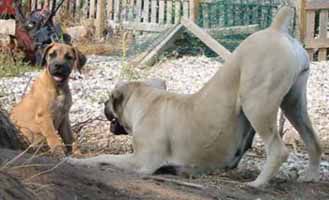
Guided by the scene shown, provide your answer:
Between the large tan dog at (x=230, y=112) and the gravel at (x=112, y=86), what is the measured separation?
75 centimetres

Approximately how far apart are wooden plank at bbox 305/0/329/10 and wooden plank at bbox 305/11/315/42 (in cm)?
13

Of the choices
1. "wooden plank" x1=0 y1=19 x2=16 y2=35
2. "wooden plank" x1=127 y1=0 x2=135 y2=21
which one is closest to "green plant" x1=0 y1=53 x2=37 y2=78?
"wooden plank" x1=0 y1=19 x2=16 y2=35

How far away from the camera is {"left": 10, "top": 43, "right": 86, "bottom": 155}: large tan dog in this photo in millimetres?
8859

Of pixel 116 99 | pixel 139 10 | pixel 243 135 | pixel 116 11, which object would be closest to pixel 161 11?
pixel 139 10

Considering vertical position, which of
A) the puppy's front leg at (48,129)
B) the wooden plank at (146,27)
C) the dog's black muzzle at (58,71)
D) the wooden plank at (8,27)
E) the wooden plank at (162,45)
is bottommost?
the wooden plank at (146,27)

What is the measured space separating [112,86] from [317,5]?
722 centimetres

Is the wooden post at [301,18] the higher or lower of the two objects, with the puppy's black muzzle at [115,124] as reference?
lower

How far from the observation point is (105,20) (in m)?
21.5

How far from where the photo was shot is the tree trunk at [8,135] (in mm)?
6929

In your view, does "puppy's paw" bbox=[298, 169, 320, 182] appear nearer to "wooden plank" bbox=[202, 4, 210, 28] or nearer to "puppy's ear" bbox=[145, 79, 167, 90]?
"puppy's ear" bbox=[145, 79, 167, 90]

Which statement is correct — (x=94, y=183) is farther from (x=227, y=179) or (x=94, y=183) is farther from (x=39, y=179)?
(x=227, y=179)

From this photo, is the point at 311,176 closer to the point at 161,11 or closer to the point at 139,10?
the point at 161,11

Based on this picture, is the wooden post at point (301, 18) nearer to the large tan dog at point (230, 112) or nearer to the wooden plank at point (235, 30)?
the wooden plank at point (235, 30)

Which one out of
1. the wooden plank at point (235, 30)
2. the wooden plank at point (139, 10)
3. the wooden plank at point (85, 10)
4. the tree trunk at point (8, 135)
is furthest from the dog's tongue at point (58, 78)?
the wooden plank at point (85, 10)
